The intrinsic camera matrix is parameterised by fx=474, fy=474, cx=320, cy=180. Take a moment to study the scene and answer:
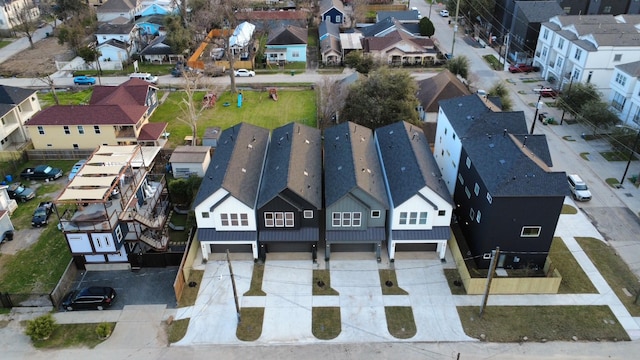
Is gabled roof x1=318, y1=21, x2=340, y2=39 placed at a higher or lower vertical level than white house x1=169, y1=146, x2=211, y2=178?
higher

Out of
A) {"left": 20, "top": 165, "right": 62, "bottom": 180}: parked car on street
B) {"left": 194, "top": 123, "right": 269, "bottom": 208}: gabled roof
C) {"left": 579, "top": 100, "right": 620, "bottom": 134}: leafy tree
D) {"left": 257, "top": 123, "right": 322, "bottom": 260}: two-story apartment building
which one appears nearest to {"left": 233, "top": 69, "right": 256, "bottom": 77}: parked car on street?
{"left": 194, "top": 123, "right": 269, "bottom": 208}: gabled roof

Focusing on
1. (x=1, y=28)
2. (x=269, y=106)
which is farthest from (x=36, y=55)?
(x=269, y=106)

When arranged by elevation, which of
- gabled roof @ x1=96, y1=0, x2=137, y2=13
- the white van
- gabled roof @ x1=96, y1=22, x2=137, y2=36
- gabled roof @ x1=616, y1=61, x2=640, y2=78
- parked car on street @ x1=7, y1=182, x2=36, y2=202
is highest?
gabled roof @ x1=616, y1=61, x2=640, y2=78

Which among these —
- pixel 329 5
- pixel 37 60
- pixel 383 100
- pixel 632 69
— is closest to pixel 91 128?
pixel 383 100

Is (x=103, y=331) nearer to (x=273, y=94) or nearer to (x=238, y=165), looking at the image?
(x=238, y=165)

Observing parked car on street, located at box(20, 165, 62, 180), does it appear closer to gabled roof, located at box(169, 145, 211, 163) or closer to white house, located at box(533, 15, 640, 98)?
gabled roof, located at box(169, 145, 211, 163)
